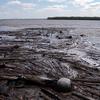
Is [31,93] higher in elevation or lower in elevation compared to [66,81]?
lower

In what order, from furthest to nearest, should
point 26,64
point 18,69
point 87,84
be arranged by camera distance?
point 26,64, point 18,69, point 87,84

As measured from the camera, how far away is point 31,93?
8602mm

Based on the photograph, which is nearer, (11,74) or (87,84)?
(87,84)

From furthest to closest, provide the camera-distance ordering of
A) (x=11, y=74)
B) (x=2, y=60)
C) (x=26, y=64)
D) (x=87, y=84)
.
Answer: (x=2, y=60), (x=26, y=64), (x=11, y=74), (x=87, y=84)

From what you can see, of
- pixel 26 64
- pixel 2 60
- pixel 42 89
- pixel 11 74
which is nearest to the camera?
pixel 42 89

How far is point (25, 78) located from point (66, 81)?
202cm

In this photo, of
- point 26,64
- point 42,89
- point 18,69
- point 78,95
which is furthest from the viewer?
point 26,64

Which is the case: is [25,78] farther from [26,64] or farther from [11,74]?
[26,64]

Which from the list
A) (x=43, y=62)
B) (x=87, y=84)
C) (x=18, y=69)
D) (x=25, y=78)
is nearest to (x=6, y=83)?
(x=25, y=78)

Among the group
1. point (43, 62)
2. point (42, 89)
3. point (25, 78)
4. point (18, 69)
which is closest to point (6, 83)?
point (25, 78)

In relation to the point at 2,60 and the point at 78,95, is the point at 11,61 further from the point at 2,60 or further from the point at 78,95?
the point at 78,95

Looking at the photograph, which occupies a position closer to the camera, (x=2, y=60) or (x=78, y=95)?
(x=78, y=95)

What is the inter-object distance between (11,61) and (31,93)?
18.9 feet

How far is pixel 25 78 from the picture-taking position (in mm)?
9367
